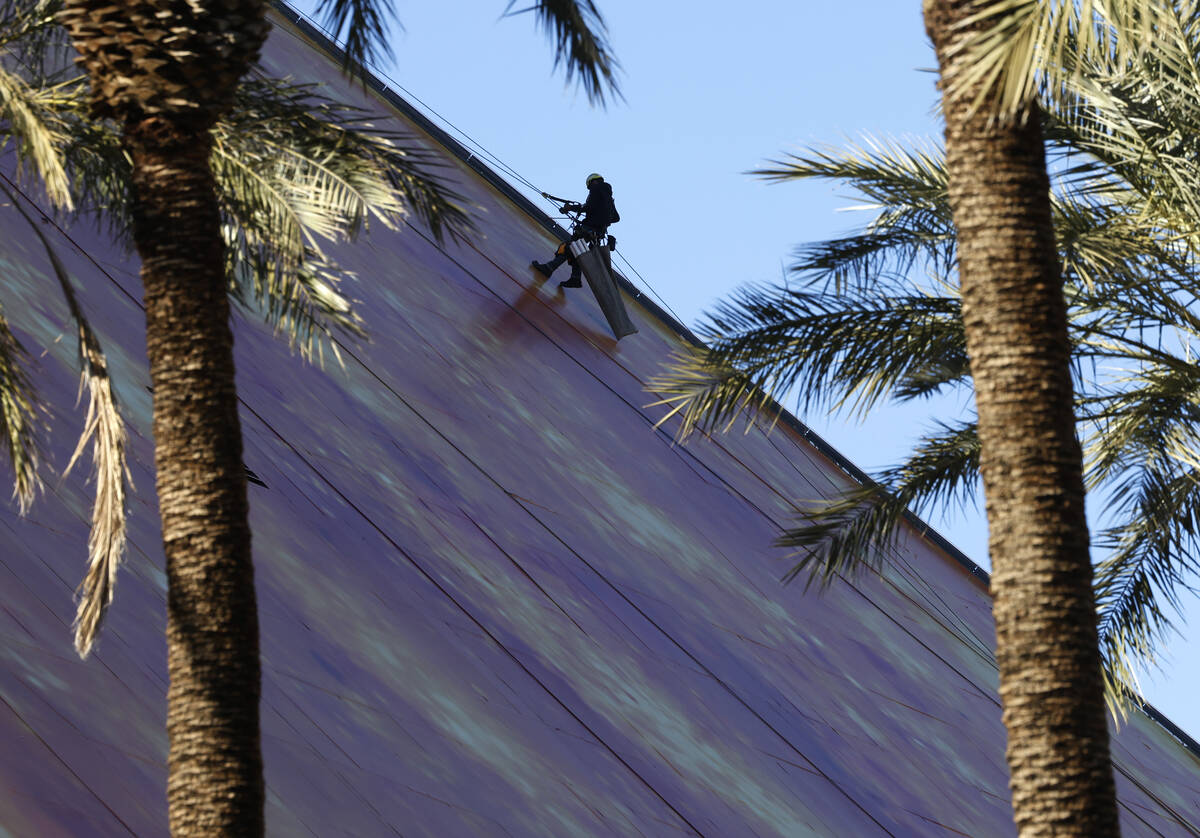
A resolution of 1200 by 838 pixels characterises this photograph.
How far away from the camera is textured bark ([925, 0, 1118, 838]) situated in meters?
6.91

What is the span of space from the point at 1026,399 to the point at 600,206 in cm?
1465

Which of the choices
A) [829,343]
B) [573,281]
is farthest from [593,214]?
[829,343]

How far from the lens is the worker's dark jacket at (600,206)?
21.4 meters

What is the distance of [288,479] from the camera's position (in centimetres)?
1298

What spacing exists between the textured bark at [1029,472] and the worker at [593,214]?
13.8 m

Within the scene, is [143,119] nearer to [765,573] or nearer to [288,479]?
[288,479]

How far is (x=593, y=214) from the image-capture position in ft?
71.3

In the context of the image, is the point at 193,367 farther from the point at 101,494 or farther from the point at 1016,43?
the point at 1016,43

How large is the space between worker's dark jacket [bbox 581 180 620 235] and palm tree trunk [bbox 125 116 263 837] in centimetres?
1360

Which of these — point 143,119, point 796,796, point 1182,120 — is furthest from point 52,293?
point 1182,120

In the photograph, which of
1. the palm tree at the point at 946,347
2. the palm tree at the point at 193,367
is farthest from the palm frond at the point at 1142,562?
the palm tree at the point at 193,367

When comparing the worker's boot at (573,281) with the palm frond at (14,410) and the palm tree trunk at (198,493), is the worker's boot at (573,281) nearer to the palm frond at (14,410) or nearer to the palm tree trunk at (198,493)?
the palm frond at (14,410)

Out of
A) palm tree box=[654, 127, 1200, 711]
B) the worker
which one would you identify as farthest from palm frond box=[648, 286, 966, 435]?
the worker

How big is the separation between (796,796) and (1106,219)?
548cm
